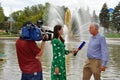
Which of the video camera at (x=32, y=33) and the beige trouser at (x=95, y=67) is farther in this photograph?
the beige trouser at (x=95, y=67)

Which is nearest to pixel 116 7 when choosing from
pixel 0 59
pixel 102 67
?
pixel 0 59

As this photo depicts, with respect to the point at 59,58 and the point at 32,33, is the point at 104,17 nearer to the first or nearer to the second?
the point at 59,58

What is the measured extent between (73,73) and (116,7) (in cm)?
8388

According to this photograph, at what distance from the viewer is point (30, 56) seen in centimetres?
603

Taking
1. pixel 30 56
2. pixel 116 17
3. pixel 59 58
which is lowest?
pixel 59 58

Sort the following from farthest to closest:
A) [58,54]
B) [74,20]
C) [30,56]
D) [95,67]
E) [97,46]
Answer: [74,20]
[95,67]
[97,46]
[58,54]
[30,56]

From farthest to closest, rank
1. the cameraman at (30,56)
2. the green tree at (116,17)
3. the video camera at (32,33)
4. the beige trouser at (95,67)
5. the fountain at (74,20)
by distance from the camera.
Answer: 1. the green tree at (116,17)
2. the fountain at (74,20)
3. the beige trouser at (95,67)
4. the cameraman at (30,56)
5. the video camera at (32,33)

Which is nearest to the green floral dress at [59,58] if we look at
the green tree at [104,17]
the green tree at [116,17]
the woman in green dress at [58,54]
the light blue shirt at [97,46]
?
the woman in green dress at [58,54]

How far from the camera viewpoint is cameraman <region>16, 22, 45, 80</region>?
5961 millimetres

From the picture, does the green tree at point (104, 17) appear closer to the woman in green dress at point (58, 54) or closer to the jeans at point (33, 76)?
the woman in green dress at point (58, 54)

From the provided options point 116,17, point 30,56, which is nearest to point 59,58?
point 30,56

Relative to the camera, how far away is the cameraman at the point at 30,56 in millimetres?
5961

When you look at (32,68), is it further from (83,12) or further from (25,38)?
(83,12)

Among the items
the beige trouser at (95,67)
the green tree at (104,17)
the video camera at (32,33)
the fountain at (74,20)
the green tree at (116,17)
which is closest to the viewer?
the video camera at (32,33)
